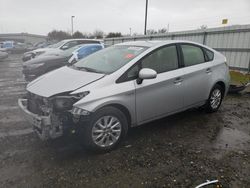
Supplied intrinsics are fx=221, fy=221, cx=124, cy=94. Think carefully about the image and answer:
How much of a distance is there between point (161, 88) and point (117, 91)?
0.88 metres

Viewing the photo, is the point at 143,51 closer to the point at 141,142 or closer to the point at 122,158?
the point at 141,142

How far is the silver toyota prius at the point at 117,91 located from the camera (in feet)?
9.74

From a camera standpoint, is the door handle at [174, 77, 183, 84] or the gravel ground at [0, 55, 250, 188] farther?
the door handle at [174, 77, 183, 84]

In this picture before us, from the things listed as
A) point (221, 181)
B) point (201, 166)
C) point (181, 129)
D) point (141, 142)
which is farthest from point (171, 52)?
point (221, 181)

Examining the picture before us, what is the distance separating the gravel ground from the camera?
2670 millimetres

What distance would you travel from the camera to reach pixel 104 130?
3.20m

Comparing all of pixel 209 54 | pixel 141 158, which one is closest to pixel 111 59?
pixel 141 158

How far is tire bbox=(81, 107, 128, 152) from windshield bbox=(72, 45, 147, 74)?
27.1 inches

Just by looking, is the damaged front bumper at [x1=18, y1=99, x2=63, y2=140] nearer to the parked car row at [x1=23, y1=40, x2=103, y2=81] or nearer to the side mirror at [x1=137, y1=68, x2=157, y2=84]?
the side mirror at [x1=137, y1=68, x2=157, y2=84]

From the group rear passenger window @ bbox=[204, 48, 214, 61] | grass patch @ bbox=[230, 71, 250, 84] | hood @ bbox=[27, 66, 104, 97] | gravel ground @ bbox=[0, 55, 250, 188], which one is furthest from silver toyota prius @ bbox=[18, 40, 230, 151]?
grass patch @ bbox=[230, 71, 250, 84]

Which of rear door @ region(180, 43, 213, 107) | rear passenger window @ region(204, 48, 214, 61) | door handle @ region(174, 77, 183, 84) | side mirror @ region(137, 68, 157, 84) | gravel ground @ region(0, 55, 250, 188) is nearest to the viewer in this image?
gravel ground @ region(0, 55, 250, 188)

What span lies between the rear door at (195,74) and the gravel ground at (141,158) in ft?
1.85

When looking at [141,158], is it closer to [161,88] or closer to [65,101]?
[161,88]

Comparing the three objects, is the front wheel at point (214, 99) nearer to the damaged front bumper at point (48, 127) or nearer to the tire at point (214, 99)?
the tire at point (214, 99)
